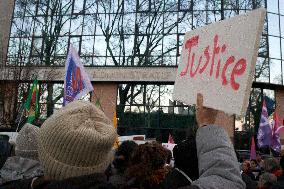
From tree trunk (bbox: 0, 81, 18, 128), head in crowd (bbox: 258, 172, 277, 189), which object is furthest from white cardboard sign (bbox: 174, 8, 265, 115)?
tree trunk (bbox: 0, 81, 18, 128)

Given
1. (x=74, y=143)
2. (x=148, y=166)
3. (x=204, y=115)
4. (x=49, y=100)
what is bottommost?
(x=148, y=166)

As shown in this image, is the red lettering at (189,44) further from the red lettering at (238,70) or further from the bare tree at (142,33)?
the bare tree at (142,33)

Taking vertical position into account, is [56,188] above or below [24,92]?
below

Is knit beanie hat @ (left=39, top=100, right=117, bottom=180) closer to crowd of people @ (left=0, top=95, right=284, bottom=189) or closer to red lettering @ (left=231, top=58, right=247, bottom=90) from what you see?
crowd of people @ (left=0, top=95, right=284, bottom=189)

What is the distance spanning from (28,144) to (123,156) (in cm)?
139

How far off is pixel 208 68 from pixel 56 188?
1.61m

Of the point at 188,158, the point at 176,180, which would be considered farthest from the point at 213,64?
the point at 176,180

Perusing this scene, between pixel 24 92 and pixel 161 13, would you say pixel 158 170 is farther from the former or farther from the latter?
pixel 161 13

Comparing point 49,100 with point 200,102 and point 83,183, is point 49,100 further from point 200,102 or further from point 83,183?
point 83,183

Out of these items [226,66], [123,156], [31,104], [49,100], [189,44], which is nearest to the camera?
[226,66]

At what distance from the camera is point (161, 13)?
78.2 feet

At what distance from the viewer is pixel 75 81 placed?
26.0 feet

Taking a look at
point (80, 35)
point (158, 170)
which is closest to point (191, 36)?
point (158, 170)

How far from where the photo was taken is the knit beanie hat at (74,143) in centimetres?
180
